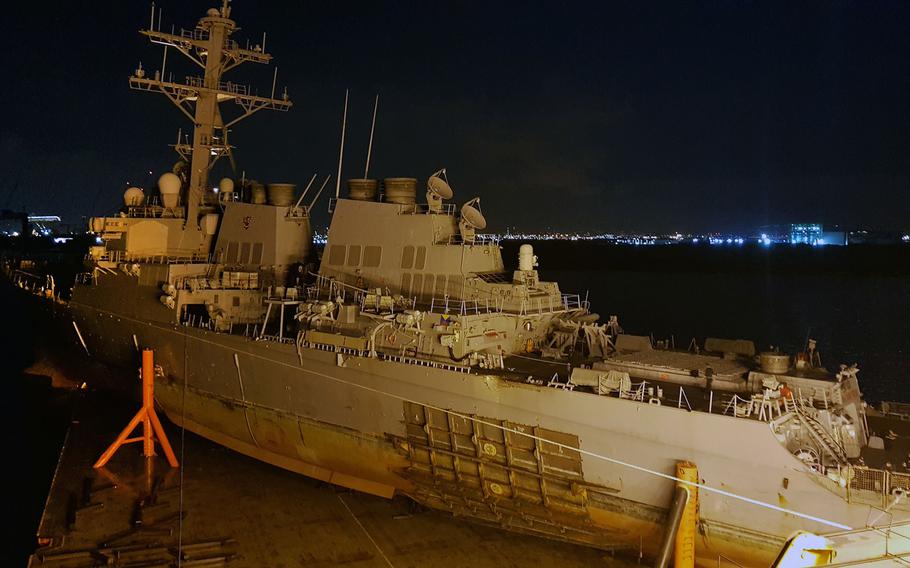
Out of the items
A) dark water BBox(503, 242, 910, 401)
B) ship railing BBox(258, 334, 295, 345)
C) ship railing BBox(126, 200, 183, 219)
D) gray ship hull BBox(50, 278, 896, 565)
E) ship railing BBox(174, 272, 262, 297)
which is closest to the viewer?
gray ship hull BBox(50, 278, 896, 565)

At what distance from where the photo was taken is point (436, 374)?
13523 mm

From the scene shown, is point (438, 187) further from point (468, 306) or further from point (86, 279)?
point (86, 279)

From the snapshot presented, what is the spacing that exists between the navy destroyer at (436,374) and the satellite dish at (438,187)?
1.9 inches

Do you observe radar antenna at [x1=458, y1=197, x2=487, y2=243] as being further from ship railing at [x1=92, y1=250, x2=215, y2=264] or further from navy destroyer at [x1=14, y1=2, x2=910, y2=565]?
ship railing at [x1=92, y1=250, x2=215, y2=264]

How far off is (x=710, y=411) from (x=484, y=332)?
18.6ft

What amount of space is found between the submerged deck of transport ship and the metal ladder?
4.08 meters

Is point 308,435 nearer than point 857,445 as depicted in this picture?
No

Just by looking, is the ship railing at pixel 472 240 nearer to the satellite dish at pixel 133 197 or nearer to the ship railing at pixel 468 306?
the ship railing at pixel 468 306

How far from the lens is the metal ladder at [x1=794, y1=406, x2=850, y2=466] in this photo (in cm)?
1104

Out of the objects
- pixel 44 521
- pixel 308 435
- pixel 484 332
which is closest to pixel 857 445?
pixel 484 332

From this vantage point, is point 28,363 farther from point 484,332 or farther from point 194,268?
point 484,332

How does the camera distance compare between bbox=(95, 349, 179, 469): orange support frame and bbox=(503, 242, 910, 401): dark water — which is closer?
bbox=(95, 349, 179, 469): orange support frame

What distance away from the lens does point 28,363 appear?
108 feet

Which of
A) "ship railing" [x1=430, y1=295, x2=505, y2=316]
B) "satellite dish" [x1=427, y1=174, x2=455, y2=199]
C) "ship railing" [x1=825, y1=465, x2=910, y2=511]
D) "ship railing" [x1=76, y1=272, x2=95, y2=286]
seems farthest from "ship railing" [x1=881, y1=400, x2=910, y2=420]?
"ship railing" [x1=76, y1=272, x2=95, y2=286]
